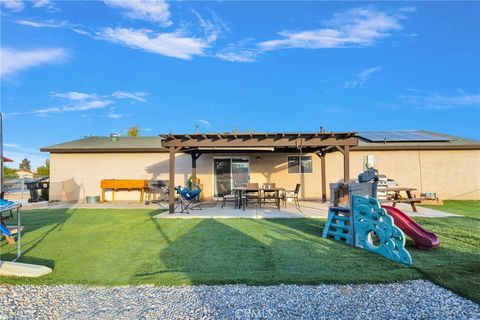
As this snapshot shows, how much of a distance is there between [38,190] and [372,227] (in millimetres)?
14305

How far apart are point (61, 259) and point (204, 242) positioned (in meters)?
2.30

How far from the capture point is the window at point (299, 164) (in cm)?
1269

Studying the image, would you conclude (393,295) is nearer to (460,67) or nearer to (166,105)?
(460,67)

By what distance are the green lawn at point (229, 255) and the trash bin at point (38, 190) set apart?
23.5 feet

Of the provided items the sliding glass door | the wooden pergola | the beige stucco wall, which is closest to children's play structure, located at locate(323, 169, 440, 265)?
the wooden pergola

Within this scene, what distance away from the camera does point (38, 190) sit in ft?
42.3

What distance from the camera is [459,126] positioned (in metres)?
19.0

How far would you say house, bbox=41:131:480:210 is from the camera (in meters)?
11.9

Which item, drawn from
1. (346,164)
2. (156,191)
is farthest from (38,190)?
(346,164)

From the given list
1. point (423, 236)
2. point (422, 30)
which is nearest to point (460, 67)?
point (422, 30)

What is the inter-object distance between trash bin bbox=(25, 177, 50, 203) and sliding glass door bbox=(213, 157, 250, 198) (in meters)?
8.09

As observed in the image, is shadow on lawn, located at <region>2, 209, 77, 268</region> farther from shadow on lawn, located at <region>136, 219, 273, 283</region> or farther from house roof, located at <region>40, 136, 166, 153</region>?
house roof, located at <region>40, 136, 166, 153</region>

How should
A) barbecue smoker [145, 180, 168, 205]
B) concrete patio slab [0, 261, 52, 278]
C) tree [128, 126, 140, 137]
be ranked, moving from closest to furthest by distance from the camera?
1. concrete patio slab [0, 261, 52, 278]
2. barbecue smoker [145, 180, 168, 205]
3. tree [128, 126, 140, 137]

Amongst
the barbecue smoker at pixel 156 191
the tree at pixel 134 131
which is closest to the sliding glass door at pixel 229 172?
the barbecue smoker at pixel 156 191
